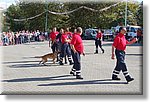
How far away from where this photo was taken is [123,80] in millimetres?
9852

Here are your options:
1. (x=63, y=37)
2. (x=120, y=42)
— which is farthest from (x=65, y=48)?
(x=120, y=42)

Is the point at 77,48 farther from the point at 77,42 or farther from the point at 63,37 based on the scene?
the point at 63,37

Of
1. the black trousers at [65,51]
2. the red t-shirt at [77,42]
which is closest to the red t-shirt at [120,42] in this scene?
the red t-shirt at [77,42]

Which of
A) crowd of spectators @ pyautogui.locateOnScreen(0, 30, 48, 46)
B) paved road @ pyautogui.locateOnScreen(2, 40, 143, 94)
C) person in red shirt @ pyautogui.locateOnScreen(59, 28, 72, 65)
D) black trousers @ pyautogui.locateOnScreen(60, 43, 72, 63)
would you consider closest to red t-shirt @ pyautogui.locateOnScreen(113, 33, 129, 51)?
paved road @ pyautogui.locateOnScreen(2, 40, 143, 94)

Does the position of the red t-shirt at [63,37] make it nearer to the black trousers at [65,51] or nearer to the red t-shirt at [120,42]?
the black trousers at [65,51]

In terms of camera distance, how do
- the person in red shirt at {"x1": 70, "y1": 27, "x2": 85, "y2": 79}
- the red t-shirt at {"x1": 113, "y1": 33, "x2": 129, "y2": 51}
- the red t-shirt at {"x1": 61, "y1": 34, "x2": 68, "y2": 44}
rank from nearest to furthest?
the red t-shirt at {"x1": 113, "y1": 33, "x2": 129, "y2": 51} < the person in red shirt at {"x1": 70, "y1": 27, "x2": 85, "y2": 79} < the red t-shirt at {"x1": 61, "y1": 34, "x2": 68, "y2": 44}

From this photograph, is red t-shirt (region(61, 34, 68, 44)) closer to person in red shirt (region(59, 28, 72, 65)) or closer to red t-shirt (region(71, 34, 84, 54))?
person in red shirt (region(59, 28, 72, 65))

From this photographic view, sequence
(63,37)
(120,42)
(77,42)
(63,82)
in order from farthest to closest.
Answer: (63,37) → (77,42) → (63,82) → (120,42)

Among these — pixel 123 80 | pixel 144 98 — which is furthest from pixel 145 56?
pixel 123 80

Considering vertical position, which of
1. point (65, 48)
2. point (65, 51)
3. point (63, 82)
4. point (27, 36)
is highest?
point (27, 36)

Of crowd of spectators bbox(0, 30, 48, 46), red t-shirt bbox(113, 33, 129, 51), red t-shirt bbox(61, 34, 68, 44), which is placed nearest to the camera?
red t-shirt bbox(113, 33, 129, 51)

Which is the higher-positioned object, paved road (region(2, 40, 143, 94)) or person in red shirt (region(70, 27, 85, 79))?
person in red shirt (region(70, 27, 85, 79))

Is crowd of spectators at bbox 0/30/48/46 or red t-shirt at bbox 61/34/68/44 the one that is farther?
crowd of spectators at bbox 0/30/48/46

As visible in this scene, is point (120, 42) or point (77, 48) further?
point (77, 48)
